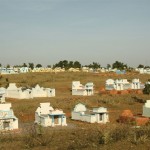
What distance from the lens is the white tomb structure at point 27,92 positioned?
51.2m

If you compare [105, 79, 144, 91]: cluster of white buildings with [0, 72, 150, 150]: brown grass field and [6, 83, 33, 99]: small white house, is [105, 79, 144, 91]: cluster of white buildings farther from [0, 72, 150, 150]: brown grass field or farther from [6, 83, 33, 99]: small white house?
[6, 83, 33, 99]: small white house

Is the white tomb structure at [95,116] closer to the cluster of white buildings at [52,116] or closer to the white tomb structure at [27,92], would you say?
the cluster of white buildings at [52,116]

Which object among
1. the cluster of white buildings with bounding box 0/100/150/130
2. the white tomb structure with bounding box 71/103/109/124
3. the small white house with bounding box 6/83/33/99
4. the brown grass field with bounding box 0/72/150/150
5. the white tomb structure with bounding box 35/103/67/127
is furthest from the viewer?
the small white house with bounding box 6/83/33/99

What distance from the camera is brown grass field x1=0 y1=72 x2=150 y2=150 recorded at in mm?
15869

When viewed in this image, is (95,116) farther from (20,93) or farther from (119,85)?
(119,85)

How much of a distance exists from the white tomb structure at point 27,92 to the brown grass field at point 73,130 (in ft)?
6.54

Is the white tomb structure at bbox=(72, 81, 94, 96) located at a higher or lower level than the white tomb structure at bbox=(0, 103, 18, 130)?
higher

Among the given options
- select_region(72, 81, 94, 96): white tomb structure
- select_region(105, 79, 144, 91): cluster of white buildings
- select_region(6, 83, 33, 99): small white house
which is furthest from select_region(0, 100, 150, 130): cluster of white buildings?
select_region(105, 79, 144, 91): cluster of white buildings

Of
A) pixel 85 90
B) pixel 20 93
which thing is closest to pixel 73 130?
pixel 20 93

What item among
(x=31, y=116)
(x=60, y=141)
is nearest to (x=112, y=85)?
(x=31, y=116)

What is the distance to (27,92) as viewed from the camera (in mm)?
51406

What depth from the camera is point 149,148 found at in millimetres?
14719

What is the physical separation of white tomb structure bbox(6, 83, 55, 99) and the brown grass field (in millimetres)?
1994

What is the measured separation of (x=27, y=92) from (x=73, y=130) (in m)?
27.6
